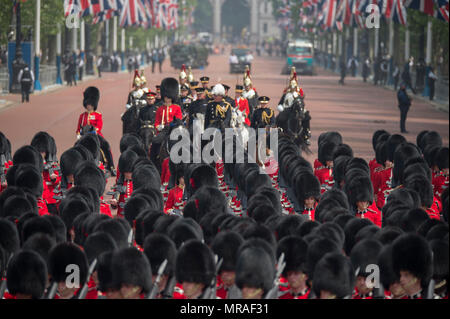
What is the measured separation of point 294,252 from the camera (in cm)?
945

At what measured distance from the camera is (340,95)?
43.5 m

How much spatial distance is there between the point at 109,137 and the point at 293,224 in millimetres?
15649

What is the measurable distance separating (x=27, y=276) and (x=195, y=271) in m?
1.43

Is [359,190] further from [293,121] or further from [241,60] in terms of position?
[241,60]

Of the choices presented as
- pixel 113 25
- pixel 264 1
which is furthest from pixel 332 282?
pixel 264 1

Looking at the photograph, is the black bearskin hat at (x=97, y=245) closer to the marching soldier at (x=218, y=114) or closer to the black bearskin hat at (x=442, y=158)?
the black bearskin hat at (x=442, y=158)

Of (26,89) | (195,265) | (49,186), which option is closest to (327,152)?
(49,186)

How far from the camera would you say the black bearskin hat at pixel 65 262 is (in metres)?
8.95

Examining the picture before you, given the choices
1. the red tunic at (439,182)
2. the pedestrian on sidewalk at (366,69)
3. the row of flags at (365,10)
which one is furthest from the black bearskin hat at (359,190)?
the pedestrian on sidewalk at (366,69)

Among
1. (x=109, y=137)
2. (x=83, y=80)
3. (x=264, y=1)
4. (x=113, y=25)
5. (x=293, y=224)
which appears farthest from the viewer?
(x=264, y=1)

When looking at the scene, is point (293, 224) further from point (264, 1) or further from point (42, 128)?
point (264, 1)

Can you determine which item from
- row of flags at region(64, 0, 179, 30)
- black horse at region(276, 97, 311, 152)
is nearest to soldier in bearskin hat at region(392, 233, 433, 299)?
black horse at region(276, 97, 311, 152)

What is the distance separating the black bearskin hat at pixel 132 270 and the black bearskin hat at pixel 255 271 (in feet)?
2.52

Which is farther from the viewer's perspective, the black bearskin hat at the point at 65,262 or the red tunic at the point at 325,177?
the red tunic at the point at 325,177
